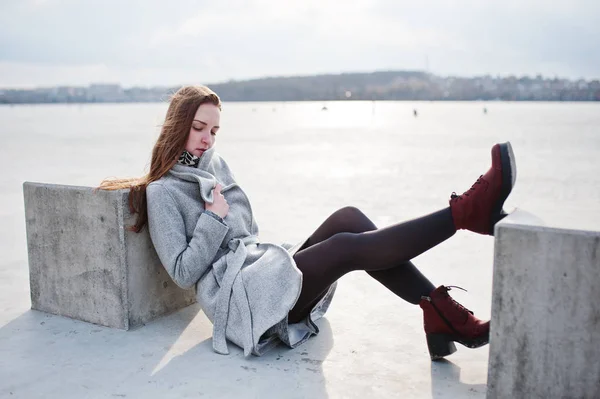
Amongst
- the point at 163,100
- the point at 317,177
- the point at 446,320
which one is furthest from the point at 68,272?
the point at 317,177

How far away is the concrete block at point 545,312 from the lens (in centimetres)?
195

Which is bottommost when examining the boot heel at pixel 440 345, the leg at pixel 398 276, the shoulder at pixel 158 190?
the boot heel at pixel 440 345

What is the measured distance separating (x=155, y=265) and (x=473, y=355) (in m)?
1.62

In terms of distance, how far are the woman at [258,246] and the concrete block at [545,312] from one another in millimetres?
306

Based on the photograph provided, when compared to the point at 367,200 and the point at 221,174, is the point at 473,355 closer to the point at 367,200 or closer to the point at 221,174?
the point at 221,174

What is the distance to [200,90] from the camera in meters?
2.87

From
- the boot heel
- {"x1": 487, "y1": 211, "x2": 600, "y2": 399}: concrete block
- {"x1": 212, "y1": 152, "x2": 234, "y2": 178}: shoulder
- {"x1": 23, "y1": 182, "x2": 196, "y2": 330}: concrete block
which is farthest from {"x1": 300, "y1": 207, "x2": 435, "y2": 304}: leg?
{"x1": 23, "y1": 182, "x2": 196, "y2": 330}: concrete block

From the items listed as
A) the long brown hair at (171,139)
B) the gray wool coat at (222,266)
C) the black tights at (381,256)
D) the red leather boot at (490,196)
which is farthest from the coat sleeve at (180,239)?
the red leather boot at (490,196)

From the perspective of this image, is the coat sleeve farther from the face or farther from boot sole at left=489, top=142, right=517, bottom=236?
boot sole at left=489, top=142, right=517, bottom=236

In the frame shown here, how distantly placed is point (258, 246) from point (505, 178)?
117 cm

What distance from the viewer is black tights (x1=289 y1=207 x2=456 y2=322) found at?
2.45 m

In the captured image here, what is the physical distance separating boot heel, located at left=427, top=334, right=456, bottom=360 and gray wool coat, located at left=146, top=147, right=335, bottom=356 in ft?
1.96

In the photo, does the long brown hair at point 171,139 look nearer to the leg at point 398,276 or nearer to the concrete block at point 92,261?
the concrete block at point 92,261

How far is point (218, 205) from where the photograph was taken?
282 centimetres
